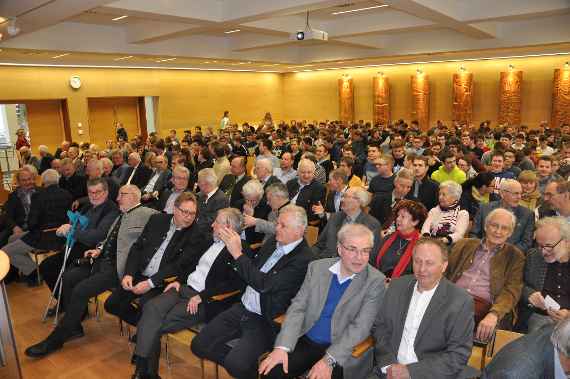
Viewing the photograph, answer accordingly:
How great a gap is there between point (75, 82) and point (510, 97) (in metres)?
15.2

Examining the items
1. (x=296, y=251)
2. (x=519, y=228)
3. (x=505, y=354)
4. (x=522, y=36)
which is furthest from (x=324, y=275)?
(x=522, y=36)

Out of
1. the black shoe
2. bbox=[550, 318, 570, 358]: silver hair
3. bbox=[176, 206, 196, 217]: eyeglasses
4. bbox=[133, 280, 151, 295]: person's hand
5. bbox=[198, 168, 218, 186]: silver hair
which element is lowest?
the black shoe

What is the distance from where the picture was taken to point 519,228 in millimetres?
4004

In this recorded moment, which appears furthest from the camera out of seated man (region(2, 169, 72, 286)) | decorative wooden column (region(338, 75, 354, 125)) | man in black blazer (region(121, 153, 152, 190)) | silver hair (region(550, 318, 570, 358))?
decorative wooden column (region(338, 75, 354, 125))

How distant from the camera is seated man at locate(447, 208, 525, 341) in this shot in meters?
2.98

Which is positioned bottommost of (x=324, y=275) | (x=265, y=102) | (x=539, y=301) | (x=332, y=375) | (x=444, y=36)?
(x=332, y=375)

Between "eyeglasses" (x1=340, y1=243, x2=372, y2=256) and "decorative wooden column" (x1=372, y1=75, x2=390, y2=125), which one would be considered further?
"decorative wooden column" (x1=372, y1=75, x2=390, y2=125)

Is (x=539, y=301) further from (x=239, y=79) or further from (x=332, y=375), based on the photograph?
(x=239, y=79)

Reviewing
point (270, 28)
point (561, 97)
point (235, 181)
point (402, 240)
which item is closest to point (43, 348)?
point (402, 240)

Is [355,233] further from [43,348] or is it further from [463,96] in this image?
[463,96]

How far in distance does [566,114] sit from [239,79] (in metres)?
13.1

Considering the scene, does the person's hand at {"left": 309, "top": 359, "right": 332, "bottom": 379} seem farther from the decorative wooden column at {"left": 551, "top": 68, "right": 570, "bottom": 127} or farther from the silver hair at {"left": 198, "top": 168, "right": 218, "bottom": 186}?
the decorative wooden column at {"left": 551, "top": 68, "right": 570, "bottom": 127}

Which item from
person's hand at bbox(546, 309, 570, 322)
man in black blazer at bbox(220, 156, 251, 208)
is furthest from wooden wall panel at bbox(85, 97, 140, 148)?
person's hand at bbox(546, 309, 570, 322)

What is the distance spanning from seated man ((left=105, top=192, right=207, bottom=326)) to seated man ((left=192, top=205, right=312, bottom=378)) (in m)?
0.68
